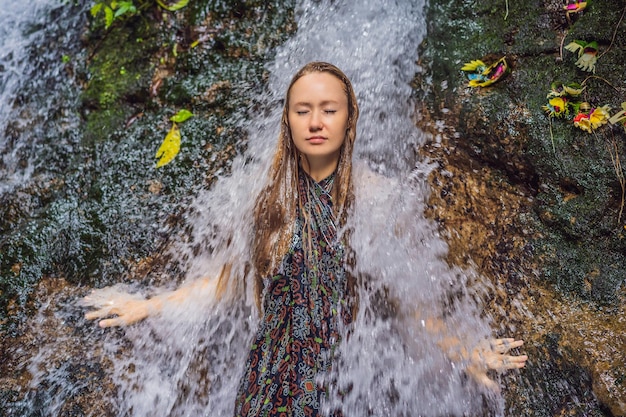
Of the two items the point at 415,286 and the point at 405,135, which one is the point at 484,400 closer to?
the point at 415,286

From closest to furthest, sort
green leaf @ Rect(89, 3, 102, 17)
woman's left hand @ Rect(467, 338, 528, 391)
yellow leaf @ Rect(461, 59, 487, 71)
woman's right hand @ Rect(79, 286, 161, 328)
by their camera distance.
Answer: woman's left hand @ Rect(467, 338, 528, 391), woman's right hand @ Rect(79, 286, 161, 328), yellow leaf @ Rect(461, 59, 487, 71), green leaf @ Rect(89, 3, 102, 17)

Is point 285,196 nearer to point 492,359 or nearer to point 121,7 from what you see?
point 492,359

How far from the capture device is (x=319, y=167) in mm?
2223

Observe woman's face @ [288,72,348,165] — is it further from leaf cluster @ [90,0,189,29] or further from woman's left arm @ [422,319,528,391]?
leaf cluster @ [90,0,189,29]

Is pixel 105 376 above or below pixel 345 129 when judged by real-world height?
below

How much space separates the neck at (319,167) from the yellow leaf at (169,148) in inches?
61.3

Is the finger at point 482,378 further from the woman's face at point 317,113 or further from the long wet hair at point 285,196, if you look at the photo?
the woman's face at point 317,113

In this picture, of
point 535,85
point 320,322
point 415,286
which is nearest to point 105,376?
point 320,322

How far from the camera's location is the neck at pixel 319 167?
2215 mm

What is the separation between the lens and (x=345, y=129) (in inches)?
86.2

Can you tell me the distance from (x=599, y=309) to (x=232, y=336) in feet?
6.20

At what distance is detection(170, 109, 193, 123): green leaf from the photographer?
11.8 feet

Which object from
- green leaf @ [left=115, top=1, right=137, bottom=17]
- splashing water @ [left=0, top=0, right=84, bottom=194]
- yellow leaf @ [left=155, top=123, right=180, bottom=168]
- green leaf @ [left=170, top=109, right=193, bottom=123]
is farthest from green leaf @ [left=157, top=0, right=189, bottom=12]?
yellow leaf @ [left=155, top=123, right=180, bottom=168]

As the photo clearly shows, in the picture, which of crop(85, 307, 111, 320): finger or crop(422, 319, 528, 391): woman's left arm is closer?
crop(422, 319, 528, 391): woman's left arm
